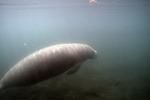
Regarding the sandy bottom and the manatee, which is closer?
the manatee

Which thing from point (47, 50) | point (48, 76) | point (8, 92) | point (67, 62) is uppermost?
point (47, 50)

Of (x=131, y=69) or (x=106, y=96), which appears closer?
(x=106, y=96)

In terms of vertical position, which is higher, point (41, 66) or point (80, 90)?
point (41, 66)

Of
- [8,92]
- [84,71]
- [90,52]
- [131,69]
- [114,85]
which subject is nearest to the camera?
[90,52]

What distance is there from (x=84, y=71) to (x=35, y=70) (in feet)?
20.3

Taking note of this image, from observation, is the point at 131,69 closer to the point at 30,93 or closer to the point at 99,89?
the point at 99,89

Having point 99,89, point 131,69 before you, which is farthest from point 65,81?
point 131,69

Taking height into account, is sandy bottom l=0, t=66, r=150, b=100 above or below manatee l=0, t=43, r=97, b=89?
below

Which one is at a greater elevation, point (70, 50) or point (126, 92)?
point (70, 50)

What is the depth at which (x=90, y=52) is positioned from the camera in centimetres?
732

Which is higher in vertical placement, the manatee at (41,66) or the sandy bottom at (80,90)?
the manatee at (41,66)

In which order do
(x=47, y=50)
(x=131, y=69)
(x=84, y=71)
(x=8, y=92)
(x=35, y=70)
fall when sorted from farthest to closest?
1. (x=131, y=69)
2. (x=84, y=71)
3. (x=8, y=92)
4. (x=47, y=50)
5. (x=35, y=70)

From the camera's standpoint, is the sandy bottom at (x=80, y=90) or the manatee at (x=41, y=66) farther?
the sandy bottom at (x=80, y=90)

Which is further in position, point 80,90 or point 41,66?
point 80,90
